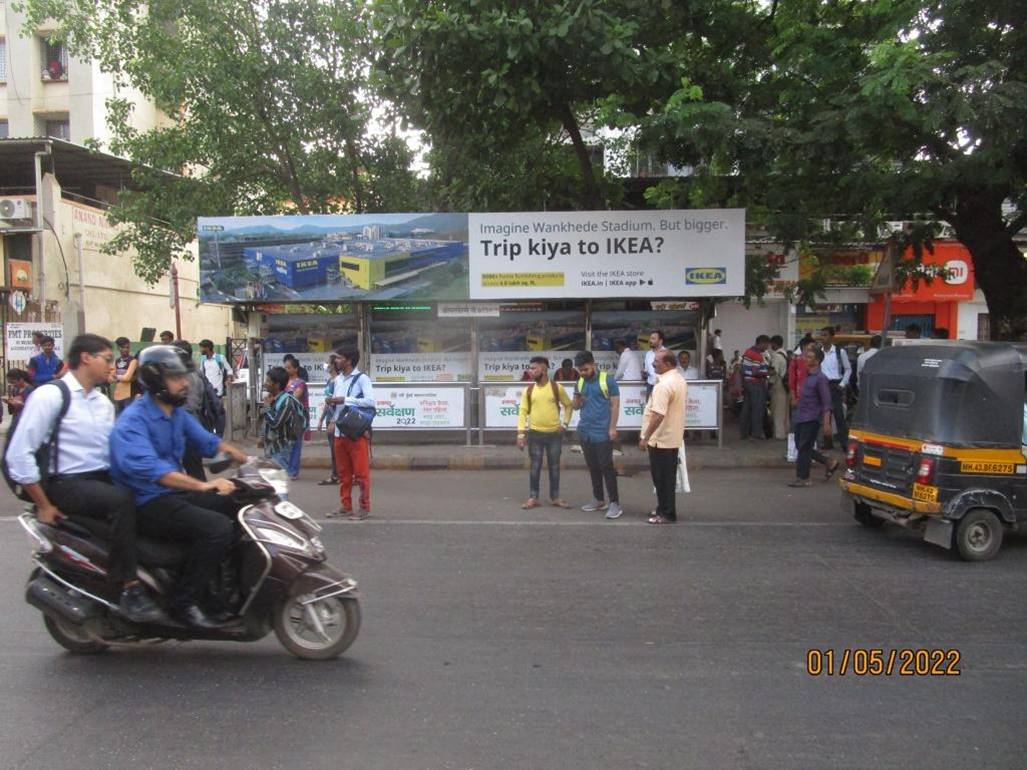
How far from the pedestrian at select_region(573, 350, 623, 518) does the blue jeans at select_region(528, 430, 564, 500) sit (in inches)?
16.0

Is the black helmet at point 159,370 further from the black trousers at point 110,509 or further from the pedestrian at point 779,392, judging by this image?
the pedestrian at point 779,392

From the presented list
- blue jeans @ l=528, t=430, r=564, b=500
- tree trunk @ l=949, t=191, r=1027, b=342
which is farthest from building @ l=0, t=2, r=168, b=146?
tree trunk @ l=949, t=191, r=1027, b=342

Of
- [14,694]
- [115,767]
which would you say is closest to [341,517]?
[14,694]

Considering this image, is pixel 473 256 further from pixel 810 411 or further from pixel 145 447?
pixel 145 447

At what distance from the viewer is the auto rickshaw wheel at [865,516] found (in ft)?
25.8

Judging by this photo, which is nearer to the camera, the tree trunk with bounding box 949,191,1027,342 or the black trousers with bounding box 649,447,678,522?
the black trousers with bounding box 649,447,678,522

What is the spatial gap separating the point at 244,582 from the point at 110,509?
0.79 metres

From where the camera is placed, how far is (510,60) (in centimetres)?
1112

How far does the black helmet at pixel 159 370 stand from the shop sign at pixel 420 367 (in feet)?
31.9

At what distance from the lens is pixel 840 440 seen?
11.7 m

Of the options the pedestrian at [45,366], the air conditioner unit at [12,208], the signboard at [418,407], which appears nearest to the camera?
the signboard at [418,407]

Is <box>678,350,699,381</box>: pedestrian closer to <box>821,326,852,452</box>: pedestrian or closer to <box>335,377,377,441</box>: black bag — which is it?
<box>821,326,852,452</box>: pedestrian
